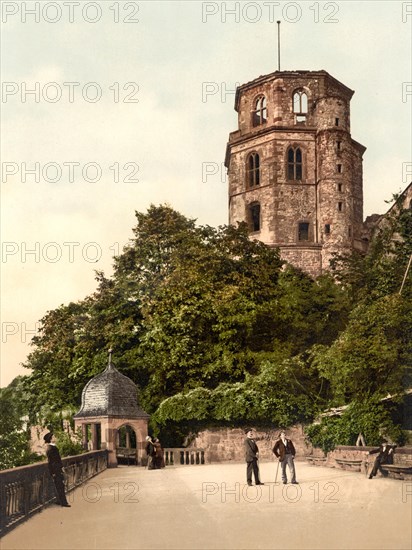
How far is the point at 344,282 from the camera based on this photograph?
49.3 metres

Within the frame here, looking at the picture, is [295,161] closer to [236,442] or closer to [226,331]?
[226,331]

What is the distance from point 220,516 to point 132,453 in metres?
22.3

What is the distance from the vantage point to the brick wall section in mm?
34531

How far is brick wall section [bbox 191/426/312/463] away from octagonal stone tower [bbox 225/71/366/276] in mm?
24460

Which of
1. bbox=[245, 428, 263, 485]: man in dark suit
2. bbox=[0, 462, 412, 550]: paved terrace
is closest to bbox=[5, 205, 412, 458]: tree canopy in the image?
bbox=[245, 428, 263, 485]: man in dark suit

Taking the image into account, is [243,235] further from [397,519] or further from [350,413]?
[397,519]

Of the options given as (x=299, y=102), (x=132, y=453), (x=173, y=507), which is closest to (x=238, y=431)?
(x=132, y=453)

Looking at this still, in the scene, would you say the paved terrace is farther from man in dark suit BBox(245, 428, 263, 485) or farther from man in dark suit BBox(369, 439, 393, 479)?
man in dark suit BBox(245, 428, 263, 485)

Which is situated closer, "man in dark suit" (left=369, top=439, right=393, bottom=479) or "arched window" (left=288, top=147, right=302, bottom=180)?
"man in dark suit" (left=369, top=439, right=393, bottom=479)

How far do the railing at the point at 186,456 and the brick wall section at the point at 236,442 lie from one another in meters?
0.30

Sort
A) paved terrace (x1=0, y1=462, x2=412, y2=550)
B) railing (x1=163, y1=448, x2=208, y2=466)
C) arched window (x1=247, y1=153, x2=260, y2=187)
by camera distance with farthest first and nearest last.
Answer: arched window (x1=247, y1=153, x2=260, y2=187)
railing (x1=163, y1=448, x2=208, y2=466)
paved terrace (x1=0, y1=462, x2=412, y2=550)

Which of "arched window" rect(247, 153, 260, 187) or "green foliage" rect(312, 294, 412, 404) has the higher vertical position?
"arched window" rect(247, 153, 260, 187)

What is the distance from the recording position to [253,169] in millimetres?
62938

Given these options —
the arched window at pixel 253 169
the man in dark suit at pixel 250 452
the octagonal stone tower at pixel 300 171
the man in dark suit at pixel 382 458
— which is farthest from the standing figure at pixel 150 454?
the arched window at pixel 253 169
